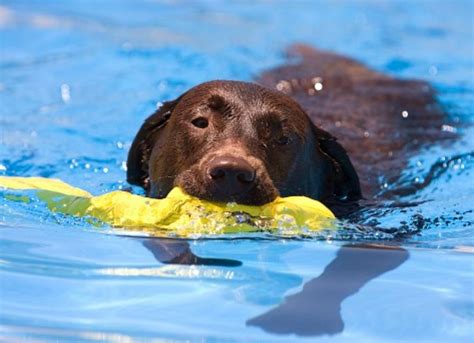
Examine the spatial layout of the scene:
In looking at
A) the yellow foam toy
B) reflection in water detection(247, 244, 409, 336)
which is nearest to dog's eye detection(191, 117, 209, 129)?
the yellow foam toy

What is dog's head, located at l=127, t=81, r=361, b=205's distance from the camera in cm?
399

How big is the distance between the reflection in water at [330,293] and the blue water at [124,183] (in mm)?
12

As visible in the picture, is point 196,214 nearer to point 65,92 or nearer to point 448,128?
point 448,128

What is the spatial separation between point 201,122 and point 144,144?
2.36ft

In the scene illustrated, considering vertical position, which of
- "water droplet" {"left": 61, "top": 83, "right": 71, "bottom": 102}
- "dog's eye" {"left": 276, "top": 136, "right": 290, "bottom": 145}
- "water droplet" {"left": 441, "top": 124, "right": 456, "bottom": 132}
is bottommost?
"dog's eye" {"left": 276, "top": 136, "right": 290, "bottom": 145}

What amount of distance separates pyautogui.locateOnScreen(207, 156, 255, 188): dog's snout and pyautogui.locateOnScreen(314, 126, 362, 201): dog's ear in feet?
4.07

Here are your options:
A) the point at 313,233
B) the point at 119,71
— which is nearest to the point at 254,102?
the point at 313,233

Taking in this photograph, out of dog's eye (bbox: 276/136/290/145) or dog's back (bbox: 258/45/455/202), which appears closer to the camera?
Answer: dog's eye (bbox: 276/136/290/145)

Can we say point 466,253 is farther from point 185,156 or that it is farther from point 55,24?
point 55,24

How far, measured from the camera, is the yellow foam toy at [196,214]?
13.1 ft

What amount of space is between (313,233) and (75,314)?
1271 mm

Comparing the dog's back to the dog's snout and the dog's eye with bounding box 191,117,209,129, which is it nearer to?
the dog's eye with bounding box 191,117,209,129

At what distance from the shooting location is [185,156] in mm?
4523

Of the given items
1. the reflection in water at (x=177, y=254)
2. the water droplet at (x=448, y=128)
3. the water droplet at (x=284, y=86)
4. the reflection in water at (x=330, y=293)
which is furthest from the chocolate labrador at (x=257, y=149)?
the water droplet at (x=284, y=86)
